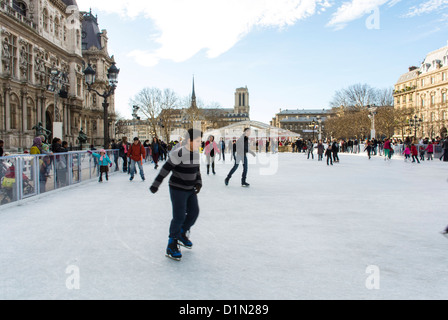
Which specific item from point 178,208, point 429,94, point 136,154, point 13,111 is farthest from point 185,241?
point 429,94

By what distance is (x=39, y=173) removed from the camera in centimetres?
851

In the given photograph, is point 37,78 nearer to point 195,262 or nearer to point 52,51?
point 52,51

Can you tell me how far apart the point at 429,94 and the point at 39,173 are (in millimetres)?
68533

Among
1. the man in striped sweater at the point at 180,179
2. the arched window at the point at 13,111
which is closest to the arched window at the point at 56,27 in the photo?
the arched window at the point at 13,111

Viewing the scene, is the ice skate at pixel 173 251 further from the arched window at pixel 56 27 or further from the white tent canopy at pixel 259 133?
the arched window at pixel 56 27

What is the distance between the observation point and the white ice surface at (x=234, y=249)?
3.12 m

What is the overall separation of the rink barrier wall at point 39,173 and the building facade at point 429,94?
174 feet

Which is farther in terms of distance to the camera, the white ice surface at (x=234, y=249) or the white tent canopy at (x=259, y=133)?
the white tent canopy at (x=259, y=133)

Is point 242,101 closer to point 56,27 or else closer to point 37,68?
point 56,27

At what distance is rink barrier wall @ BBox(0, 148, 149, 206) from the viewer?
23.7 feet

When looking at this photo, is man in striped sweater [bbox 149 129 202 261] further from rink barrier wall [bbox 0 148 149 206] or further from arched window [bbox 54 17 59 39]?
arched window [bbox 54 17 59 39]

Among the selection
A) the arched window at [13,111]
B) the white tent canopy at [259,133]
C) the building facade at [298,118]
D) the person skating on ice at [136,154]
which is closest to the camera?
the person skating on ice at [136,154]
